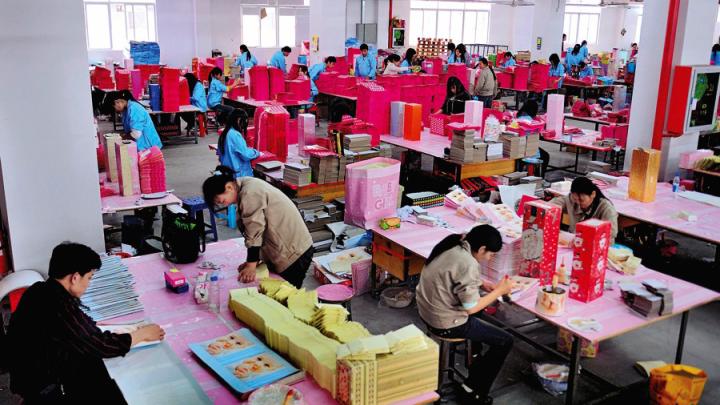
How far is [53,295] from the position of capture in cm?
302

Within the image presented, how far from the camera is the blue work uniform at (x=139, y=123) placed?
8102 millimetres

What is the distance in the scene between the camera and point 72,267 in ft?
10.1

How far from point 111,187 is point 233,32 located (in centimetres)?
1645

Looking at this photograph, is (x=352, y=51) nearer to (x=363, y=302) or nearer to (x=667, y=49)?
(x=667, y=49)

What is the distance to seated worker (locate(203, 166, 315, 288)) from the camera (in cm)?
421

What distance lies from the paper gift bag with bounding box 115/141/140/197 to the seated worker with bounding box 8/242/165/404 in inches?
143

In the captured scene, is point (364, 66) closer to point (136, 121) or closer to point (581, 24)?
point (136, 121)

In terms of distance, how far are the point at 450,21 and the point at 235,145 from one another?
24.8 metres

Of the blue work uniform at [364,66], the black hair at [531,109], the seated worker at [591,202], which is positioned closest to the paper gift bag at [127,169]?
the seated worker at [591,202]

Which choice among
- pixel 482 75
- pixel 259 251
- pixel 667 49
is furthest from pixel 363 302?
pixel 482 75

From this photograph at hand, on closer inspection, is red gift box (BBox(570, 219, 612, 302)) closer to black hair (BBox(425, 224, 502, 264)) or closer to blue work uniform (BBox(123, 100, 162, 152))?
black hair (BBox(425, 224, 502, 264))

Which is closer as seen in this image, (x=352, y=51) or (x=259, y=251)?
(x=259, y=251)

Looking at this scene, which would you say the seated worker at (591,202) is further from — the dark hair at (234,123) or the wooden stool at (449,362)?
the dark hair at (234,123)

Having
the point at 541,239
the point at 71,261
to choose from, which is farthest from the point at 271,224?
the point at 541,239
